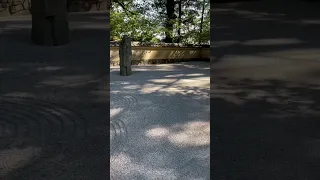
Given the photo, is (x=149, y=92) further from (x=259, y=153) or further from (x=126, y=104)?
(x=259, y=153)

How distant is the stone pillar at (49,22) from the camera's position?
4.66ft

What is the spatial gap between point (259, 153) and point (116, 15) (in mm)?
8576

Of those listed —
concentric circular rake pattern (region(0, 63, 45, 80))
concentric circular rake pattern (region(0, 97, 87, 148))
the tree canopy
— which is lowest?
concentric circular rake pattern (region(0, 97, 87, 148))

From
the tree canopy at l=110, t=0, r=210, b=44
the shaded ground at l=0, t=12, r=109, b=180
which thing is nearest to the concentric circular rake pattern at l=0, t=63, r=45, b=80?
the shaded ground at l=0, t=12, r=109, b=180

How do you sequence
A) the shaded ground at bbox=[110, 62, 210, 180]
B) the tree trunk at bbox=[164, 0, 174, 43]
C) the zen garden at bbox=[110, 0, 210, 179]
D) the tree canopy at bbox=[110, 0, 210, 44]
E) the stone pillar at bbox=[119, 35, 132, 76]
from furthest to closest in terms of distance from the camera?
1. the tree trunk at bbox=[164, 0, 174, 43]
2. the tree canopy at bbox=[110, 0, 210, 44]
3. the stone pillar at bbox=[119, 35, 132, 76]
4. the zen garden at bbox=[110, 0, 210, 179]
5. the shaded ground at bbox=[110, 62, 210, 180]

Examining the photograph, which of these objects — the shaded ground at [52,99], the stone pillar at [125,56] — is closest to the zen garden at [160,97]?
the stone pillar at [125,56]

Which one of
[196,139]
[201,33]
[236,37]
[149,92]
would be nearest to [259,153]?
[236,37]

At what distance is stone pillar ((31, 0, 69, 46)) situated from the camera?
142cm

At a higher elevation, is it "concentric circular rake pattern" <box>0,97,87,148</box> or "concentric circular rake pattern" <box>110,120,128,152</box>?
"concentric circular rake pattern" <box>0,97,87,148</box>

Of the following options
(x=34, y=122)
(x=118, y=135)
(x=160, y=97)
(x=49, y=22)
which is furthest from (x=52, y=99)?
(x=160, y=97)

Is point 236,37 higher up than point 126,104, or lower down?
higher up

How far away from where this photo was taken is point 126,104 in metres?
4.72

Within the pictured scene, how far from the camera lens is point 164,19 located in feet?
36.2

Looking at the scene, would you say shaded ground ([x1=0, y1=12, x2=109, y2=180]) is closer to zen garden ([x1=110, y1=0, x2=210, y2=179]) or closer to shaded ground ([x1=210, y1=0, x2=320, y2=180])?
shaded ground ([x1=210, y1=0, x2=320, y2=180])
